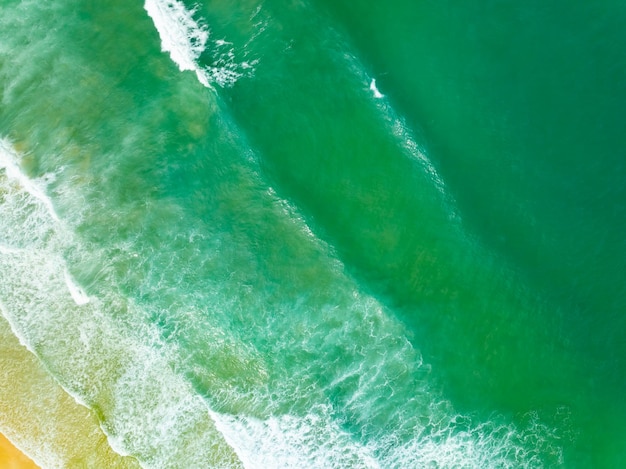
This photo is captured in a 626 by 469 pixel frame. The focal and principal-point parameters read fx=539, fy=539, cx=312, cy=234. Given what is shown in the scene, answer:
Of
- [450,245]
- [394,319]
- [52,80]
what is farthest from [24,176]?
[450,245]

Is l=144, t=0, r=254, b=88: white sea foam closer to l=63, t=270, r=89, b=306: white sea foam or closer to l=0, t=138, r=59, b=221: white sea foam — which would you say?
l=0, t=138, r=59, b=221: white sea foam

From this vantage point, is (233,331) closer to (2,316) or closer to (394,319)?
(394,319)

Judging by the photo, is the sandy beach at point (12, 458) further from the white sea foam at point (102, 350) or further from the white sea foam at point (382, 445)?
the white sea foam at point (382, 445)

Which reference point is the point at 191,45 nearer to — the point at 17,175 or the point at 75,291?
the point at 17,175

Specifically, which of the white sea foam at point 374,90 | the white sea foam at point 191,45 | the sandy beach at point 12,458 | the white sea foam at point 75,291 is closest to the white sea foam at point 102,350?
the white sea foam at point 75,291

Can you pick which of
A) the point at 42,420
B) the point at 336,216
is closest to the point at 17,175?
the point at 42,420

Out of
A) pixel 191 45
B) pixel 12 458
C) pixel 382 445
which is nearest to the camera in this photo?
pixel 12 458
